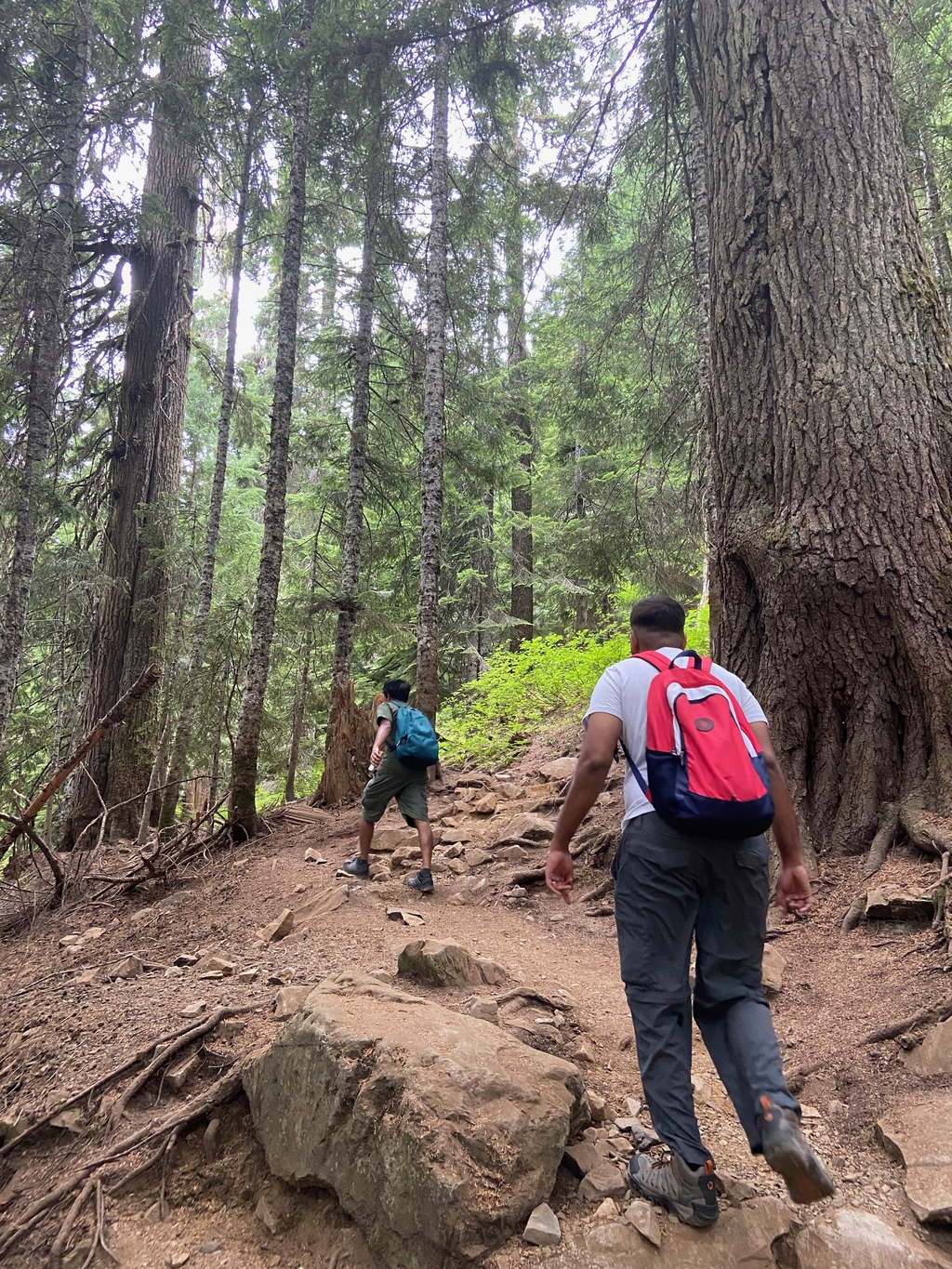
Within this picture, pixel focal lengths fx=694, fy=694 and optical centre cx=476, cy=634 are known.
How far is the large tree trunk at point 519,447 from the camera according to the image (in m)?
12.1

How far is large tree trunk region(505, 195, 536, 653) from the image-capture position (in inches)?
478

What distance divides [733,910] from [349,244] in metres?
14.0

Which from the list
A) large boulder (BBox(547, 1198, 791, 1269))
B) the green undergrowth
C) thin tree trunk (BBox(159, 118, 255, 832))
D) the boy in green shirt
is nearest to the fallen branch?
the boy in green shirt

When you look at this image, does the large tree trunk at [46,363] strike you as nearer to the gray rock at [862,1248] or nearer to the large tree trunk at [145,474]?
the large tree trunk at [145,474]

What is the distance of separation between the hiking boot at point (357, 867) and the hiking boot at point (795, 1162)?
4586 mm

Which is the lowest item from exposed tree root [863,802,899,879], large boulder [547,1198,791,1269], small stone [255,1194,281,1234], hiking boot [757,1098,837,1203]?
small stone [255,1194,281,1234]

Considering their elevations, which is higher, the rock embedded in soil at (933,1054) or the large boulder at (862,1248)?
the rock embedded in soil at (933,1054)

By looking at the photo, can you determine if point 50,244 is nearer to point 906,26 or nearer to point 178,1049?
point 178,1049

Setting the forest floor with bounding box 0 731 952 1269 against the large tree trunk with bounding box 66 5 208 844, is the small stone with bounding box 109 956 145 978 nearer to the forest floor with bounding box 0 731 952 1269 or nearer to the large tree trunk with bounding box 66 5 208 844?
the forest floor with bounding box 0 731 952 1269

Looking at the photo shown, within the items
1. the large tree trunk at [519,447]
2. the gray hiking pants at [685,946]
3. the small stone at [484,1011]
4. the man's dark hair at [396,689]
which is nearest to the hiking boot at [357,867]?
the man's dark hair at [396,689]

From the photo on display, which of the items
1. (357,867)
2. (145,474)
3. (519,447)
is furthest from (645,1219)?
(519,447)

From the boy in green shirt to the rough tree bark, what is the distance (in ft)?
10.7

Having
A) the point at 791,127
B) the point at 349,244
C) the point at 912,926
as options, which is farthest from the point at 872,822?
the point at 349,244

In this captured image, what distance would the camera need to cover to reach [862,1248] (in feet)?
6.35
